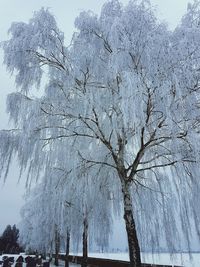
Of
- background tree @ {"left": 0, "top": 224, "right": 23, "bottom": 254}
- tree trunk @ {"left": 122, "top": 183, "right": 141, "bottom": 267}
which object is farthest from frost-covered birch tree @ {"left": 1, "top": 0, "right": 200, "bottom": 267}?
background tree @ {"left": 0, "top": 224, "right": 23, "bottom": 254}

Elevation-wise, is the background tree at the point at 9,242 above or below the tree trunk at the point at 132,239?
above

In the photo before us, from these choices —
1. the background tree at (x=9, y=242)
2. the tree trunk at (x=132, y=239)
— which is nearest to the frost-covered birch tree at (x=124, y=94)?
the tree trunk at (x=132, y=239)

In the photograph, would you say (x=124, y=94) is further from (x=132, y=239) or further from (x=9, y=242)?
(x=9, y=242)

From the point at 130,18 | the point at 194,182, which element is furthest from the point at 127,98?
the point at 194,182

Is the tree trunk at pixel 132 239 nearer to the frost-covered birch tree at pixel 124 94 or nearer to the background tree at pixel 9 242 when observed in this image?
the frost-covered birch tree at pixel 124 94

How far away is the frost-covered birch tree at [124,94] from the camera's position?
5961 millimetres

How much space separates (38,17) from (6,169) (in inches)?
153

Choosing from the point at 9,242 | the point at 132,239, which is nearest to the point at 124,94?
the point at 132,239

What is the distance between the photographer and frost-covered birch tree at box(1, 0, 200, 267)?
5.96 metres

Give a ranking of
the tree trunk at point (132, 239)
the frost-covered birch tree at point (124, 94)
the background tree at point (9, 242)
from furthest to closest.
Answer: the background tree at point (9, 242), the tree trunk at point (132, 239), the frost-covered birch tree at point (124, 94)

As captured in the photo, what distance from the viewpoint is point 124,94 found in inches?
230

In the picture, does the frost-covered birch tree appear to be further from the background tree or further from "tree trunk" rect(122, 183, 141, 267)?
the background tree

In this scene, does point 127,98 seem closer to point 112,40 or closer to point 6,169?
point 112,40

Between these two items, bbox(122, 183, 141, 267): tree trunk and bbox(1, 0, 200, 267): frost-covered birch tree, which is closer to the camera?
bbox(1, 0, 200, 267): frost-covered birch tree
